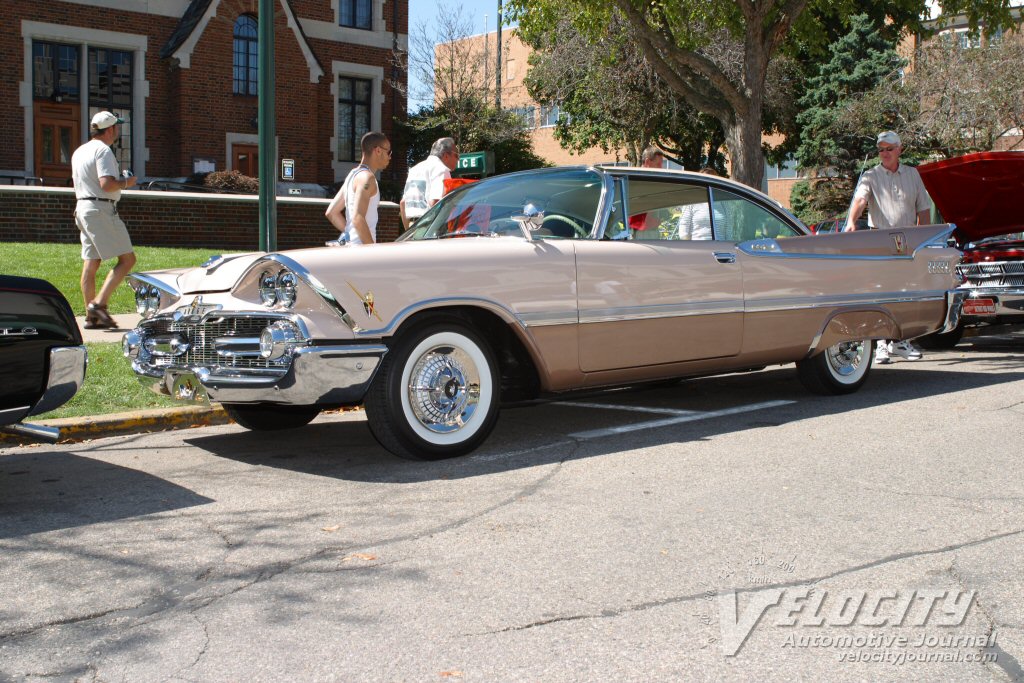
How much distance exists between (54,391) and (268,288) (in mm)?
1092

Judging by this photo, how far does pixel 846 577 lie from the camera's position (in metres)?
3.93

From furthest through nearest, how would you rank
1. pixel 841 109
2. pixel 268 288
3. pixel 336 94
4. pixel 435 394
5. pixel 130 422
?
pixel 841 109
pixel 336 94
pixel 130 422
pixel 435 394
pixel 268 288

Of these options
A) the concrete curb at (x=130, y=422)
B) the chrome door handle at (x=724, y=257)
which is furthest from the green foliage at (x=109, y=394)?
the chrome door handle at (x=724, y=257)

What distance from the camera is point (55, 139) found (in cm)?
2769

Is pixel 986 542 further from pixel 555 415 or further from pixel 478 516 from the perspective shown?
pixel 555 415

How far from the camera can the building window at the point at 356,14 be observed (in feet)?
106

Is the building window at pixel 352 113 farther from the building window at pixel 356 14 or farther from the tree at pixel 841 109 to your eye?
the tree at pixel 841 109

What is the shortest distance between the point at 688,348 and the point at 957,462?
1.67 m

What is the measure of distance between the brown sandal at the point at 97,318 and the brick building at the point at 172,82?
17.6m

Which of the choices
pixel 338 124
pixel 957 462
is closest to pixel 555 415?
pixel 957 462

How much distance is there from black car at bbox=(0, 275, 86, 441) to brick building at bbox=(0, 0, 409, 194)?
23.0 m

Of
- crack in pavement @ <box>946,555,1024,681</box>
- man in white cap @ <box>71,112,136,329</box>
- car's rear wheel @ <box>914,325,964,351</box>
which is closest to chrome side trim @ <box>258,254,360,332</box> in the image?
crack in pavement @ <box>946,555,1024,681</box>

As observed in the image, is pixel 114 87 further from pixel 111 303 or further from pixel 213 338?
pixel 213 338

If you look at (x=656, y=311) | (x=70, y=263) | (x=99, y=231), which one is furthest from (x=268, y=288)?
(x=70, y=263)
